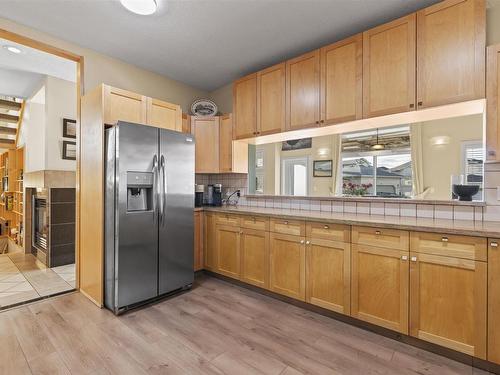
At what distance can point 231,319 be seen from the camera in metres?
2.27

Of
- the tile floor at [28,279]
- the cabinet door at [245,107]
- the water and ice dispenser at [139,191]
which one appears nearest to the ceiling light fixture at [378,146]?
the cabinet door at [245,107]

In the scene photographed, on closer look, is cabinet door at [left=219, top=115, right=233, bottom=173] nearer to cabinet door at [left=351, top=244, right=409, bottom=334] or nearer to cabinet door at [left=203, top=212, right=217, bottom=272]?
cabinet door at [left=203, top=212, right=217, bottom=272]

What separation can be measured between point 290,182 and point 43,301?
3.01 m

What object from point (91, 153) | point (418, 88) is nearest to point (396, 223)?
point (418, 88)

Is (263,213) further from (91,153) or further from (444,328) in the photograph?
(91,153)

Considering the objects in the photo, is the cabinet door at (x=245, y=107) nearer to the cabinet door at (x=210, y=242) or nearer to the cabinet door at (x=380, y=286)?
the cabinet door at (x=210, y=242)

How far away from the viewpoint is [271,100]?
3.03 meters

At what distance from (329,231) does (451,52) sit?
5.47 feet

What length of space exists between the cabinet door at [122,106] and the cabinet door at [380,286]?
8.09ft

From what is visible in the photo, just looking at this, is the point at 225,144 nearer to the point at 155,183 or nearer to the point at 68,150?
the point at 155,183

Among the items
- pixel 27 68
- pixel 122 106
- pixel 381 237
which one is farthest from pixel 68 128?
pixel 381 237

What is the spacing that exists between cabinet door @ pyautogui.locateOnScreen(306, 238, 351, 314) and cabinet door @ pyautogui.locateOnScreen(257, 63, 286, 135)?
139 cm

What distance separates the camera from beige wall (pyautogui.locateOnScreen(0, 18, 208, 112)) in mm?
2565

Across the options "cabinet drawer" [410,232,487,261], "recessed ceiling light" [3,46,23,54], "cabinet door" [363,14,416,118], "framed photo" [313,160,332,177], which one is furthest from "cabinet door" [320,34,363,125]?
"recessed ceiling light" [3,46,23,54]
